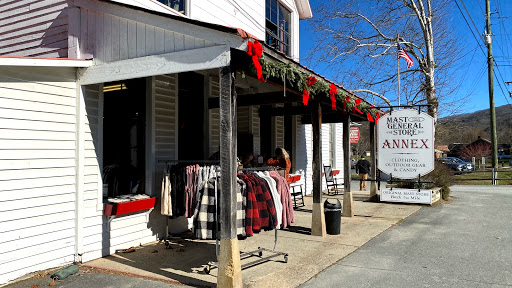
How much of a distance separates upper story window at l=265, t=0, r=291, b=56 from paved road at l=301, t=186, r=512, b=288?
20.8 ft

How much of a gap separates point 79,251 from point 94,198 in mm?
761

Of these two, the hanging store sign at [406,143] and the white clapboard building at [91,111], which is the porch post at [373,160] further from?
the white clapboard building at [91,111]

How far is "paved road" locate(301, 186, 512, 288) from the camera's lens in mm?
4613

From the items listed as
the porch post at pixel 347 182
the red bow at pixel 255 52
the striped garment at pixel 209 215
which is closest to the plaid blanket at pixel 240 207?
the striped garment at pixel 209 215

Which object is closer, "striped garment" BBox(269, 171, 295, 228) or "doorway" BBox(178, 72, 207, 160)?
"striped garment" BBox(269, 171, 295, 228)

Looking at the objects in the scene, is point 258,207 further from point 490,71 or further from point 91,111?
point 490,71

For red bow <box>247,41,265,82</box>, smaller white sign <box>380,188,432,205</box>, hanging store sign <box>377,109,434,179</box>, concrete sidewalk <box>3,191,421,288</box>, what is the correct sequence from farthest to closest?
1. smaller white sign <box>380,188,432,205</box>
2. hanging store sign <box>377,109,434,179</box>
3. concrete sidewalk <box>3,191,421,288</box>
4. red bow <box>247,41,265,82</box>

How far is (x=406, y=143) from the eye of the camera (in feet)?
32.7

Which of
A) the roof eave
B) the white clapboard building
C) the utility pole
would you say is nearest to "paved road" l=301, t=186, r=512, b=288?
the white clapboard building

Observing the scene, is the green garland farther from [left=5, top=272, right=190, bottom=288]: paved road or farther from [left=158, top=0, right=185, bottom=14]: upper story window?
[left=158, top=0, right=185, bottom=14]: upper story window

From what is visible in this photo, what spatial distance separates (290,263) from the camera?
5.33 m

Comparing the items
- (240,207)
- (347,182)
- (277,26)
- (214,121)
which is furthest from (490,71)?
(240,207)

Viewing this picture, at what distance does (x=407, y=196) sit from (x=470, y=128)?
48.0m

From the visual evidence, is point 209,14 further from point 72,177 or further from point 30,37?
point 72,177
